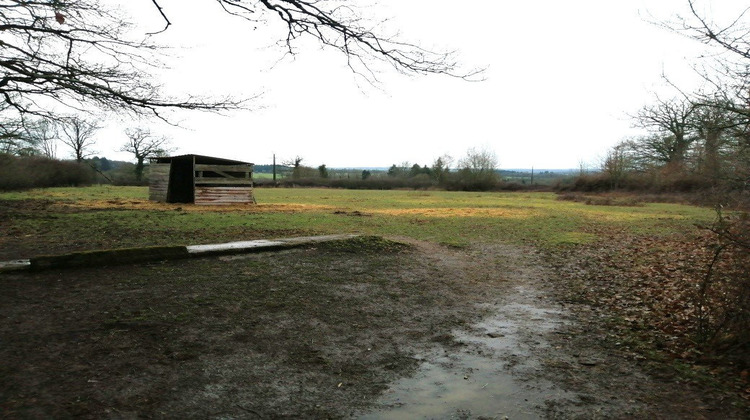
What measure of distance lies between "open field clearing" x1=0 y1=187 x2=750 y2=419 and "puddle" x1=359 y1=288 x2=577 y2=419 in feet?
0.07

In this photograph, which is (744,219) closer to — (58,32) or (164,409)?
(164,409)

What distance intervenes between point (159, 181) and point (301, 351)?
20.9 meters

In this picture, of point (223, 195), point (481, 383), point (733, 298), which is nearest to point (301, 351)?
point (481, 383)

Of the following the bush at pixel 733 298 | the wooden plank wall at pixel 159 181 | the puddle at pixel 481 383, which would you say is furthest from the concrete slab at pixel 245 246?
the wooden plank wall at pixel 159 181

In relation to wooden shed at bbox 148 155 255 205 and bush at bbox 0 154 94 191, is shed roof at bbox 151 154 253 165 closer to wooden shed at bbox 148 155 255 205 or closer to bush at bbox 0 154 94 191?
wooden shed at bbox 148 155 255 205

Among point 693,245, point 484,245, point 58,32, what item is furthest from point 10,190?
point 693,245

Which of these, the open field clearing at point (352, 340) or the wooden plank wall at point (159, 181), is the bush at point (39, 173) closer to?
the wooden plank wall at point (159, 181)

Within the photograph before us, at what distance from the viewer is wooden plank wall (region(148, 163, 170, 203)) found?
22953mm

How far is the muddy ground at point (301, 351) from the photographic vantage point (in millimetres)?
3723

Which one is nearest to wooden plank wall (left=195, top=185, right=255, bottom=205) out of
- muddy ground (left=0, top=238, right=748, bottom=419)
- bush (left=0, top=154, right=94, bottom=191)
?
bush (left=0, top=154, right=94, bottom=191)

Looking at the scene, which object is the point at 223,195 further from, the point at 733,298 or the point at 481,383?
the point at 733,298

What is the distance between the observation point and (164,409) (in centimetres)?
354

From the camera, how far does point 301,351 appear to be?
4891 millimetres

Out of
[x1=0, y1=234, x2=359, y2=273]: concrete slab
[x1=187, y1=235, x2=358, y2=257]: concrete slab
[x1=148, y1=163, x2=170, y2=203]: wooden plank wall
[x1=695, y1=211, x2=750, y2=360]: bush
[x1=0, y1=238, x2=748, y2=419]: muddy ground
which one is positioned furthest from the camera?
[x1=148, y1=163, x2=170, y2=203]: wooden plank wall
